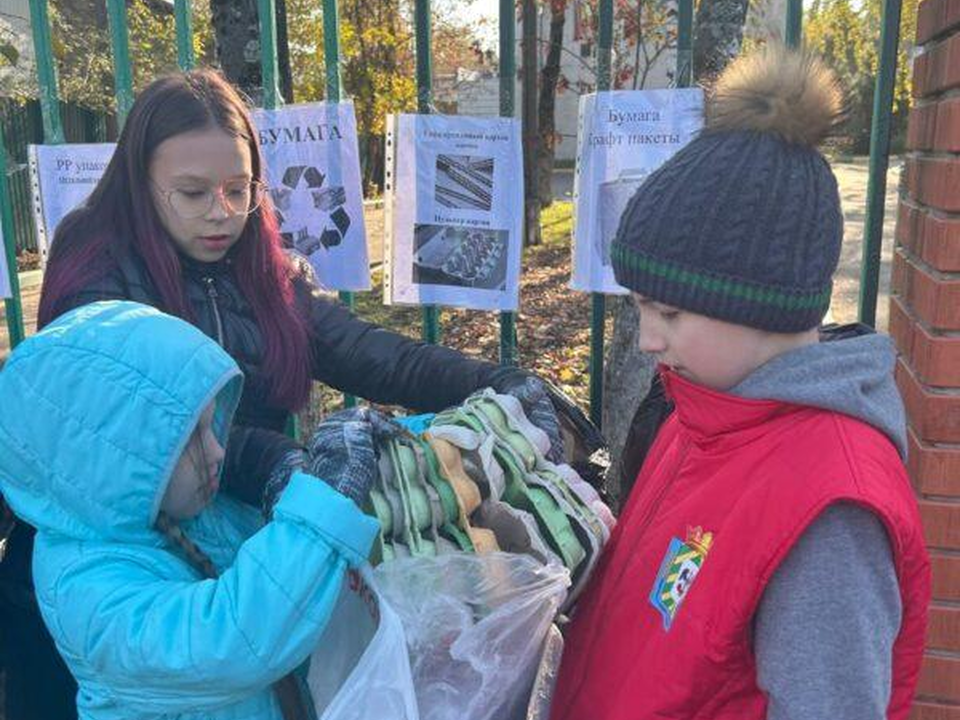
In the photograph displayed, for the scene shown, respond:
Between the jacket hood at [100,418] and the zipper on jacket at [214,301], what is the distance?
20.8 inches

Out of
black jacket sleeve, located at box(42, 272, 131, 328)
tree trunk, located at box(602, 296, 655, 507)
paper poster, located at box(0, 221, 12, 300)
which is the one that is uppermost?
black jacket sleeve, located at box(42, 272, 131, 328)

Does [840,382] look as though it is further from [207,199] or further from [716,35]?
[716,35]

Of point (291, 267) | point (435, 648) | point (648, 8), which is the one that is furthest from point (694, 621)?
point (648, 8)

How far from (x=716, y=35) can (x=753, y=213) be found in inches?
71.1

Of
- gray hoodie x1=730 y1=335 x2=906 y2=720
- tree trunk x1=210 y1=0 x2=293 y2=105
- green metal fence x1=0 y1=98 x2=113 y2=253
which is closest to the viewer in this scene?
gray hoodie x1=730 y1=335 x2=906 y2=720

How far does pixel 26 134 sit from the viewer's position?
532 inches

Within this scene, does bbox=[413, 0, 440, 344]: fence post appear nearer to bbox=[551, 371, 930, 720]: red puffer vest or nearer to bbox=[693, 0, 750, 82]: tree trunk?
bbox=[693, 0, 750, 82]: tree trunk

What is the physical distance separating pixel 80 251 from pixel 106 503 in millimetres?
750

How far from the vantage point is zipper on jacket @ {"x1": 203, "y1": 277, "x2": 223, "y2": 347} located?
211 cm

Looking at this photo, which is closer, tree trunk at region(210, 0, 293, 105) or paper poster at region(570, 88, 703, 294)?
paper poster at region(570, 88, 703, 294)

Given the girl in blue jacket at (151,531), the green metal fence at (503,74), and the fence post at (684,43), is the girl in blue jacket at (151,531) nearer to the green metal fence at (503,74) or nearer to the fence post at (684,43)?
the green metal fence at (503,74)

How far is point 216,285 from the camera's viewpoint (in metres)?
2.16

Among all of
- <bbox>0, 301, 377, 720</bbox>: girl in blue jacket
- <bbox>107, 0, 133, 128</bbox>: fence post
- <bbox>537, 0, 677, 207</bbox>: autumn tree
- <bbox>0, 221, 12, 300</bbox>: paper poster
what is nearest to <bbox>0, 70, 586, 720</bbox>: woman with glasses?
<bbox>0, 301, 377, 720</bbox>: girl in blue jacket

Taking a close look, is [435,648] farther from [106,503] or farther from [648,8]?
[648,8]
